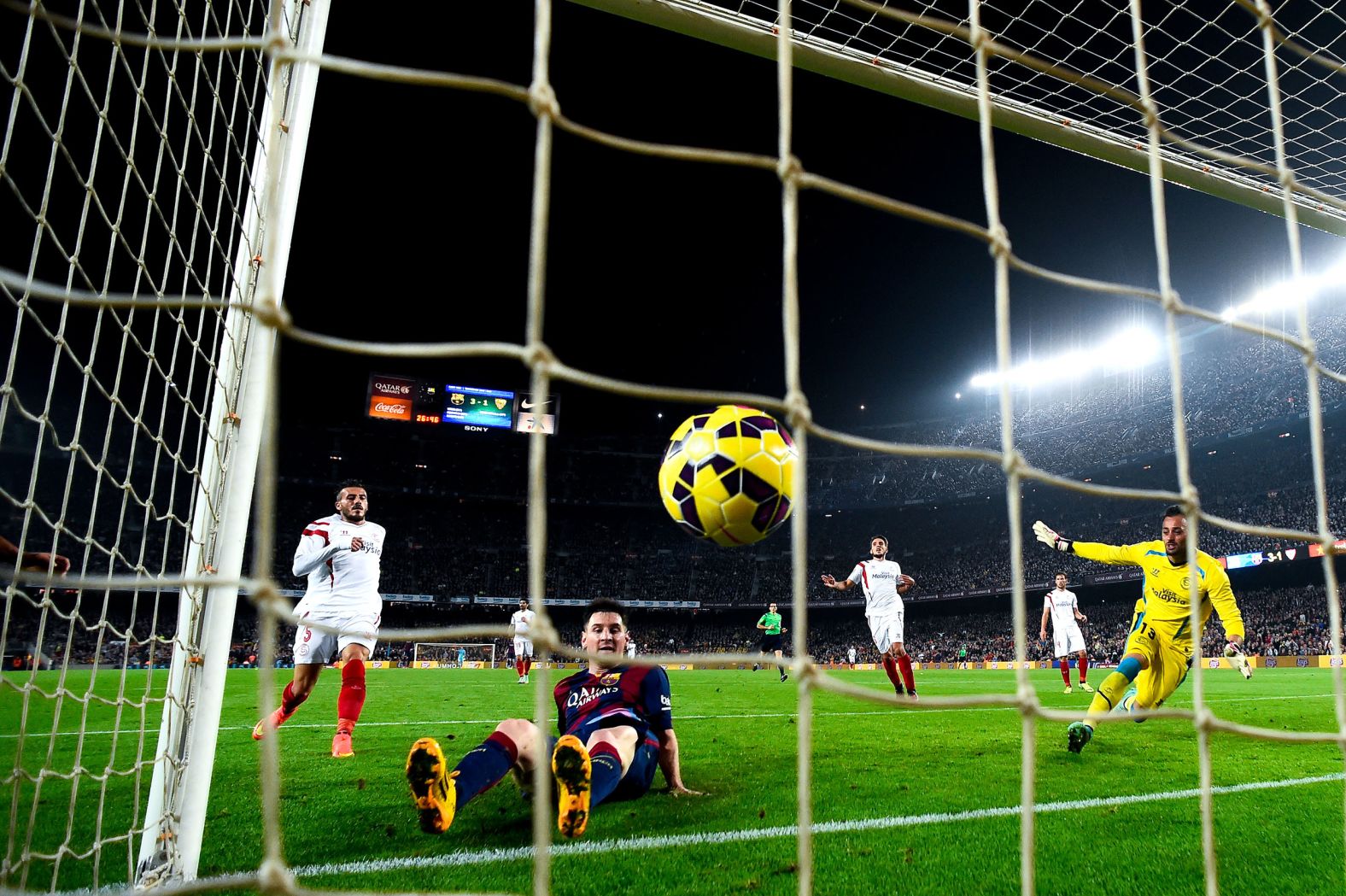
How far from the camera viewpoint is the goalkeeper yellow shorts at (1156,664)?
5.27 m

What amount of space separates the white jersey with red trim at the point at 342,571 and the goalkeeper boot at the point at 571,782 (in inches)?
117

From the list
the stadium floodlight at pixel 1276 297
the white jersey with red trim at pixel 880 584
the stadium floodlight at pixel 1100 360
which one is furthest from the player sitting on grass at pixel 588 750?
the stadium floodlight at pixel 1100 360

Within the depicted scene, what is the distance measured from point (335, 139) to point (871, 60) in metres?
19.1

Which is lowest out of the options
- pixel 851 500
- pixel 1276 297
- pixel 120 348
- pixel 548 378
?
pixel 548 378

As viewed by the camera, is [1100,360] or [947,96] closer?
[947,96]

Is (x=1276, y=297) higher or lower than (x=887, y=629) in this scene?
higher

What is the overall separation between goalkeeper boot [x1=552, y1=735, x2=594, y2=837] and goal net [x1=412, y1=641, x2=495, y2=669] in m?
28.5

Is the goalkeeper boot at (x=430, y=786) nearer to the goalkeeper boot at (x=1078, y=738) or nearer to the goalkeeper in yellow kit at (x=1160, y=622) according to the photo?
the goalkeeper boot at (x=1078, y=738)


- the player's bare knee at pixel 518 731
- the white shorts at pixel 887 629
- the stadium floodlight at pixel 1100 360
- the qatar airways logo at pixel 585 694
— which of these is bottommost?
the player's bare knee at pixel 518 731

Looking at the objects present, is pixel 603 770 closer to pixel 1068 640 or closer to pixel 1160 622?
pixel 1160 622

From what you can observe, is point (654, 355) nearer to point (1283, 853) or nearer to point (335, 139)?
point (335, 139)

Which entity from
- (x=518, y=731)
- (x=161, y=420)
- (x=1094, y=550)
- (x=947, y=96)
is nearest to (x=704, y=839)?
(x=518, y=731)

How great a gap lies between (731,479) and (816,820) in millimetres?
1442

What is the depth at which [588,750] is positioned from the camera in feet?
11.0
